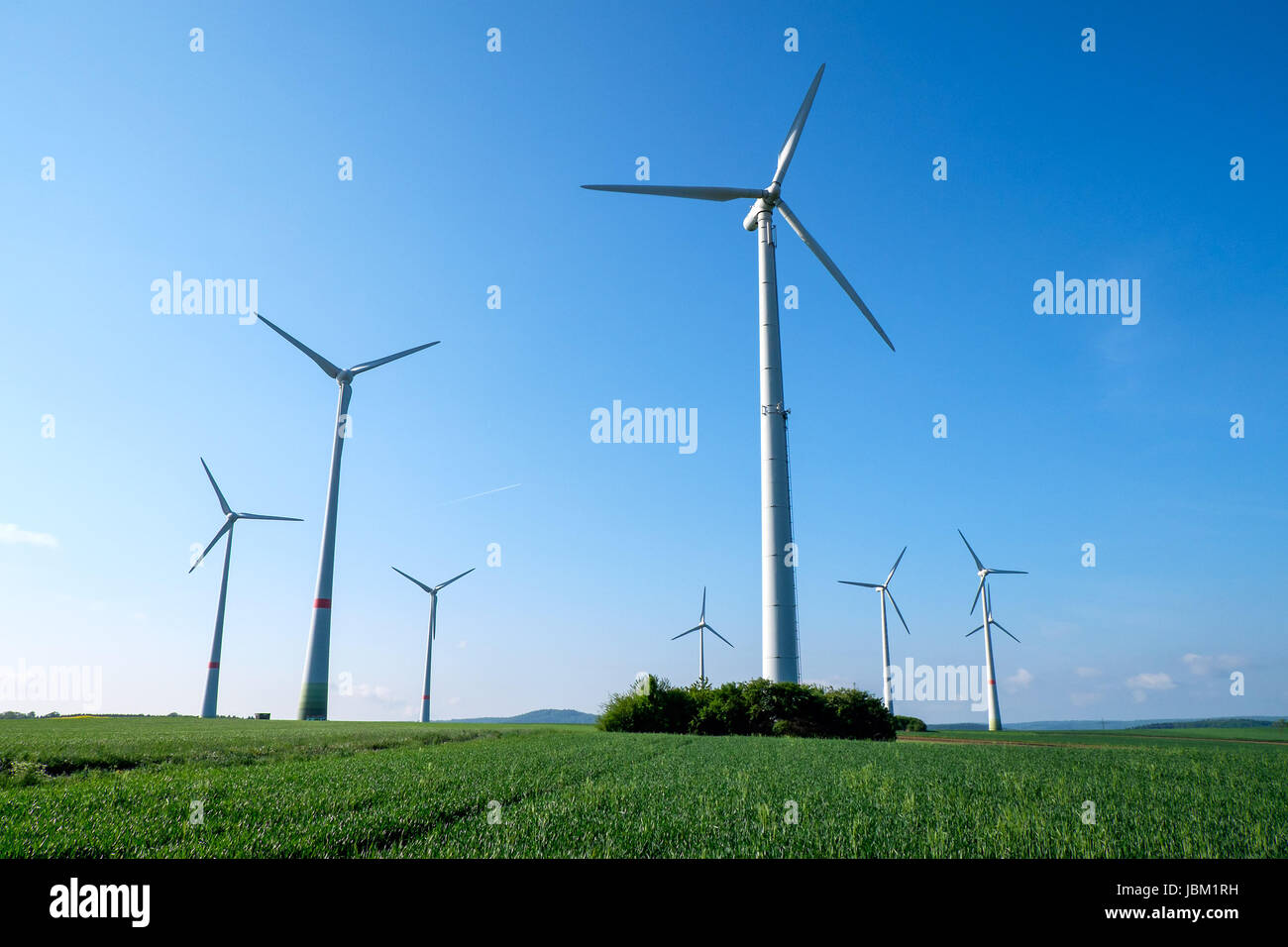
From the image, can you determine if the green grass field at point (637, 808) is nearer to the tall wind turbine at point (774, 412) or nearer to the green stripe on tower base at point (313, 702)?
the tall wind turbine at point (774, 412)

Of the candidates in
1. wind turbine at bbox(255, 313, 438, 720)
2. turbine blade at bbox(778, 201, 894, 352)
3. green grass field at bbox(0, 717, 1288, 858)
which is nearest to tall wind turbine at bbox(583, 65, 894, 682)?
turbine blade at bbox(778, 201, 894, 352)

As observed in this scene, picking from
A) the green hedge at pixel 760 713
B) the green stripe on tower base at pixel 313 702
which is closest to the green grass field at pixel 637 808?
the green hedge at pixel 760 713

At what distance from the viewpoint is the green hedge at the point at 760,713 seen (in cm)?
3441

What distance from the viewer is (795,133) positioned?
4716 centimetres

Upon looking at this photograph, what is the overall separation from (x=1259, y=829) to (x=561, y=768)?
1012 cm

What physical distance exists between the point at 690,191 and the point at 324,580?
44.4 meters

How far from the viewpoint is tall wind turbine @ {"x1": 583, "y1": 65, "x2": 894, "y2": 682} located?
3794cm

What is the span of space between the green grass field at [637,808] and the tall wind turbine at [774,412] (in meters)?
23.0

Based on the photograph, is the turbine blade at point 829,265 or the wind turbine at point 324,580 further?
the wind turbine at point 324,580

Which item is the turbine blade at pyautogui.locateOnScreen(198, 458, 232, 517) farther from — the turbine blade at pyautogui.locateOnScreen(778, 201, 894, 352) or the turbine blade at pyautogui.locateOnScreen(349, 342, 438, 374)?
the turbine blade at pyautogui.locateOnScreen(778, 201, 894, 352)

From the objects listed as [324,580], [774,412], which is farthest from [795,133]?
[324,580]

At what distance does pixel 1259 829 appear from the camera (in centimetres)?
721

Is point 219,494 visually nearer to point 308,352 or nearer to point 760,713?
point 308,352
